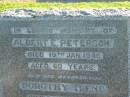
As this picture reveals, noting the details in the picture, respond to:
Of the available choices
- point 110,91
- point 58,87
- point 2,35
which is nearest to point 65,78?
→ point 58,87

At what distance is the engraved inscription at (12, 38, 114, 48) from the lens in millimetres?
3535

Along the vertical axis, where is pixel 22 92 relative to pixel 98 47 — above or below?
below

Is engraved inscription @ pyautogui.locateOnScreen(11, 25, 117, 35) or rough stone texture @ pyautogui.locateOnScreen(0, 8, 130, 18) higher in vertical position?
rough stone texture @ pyautogui.locateOnScreen(0, 8, 130, 18)

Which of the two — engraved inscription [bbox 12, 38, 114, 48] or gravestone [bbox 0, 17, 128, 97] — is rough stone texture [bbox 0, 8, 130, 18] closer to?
gravestone [bbox 0, 17, 128, 97]

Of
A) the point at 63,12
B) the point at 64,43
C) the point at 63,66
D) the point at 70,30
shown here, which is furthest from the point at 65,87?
the point at 63,12

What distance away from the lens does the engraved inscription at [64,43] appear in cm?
354

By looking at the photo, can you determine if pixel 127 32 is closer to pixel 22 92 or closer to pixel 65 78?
pixel 65 78

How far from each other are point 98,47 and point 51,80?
52cm

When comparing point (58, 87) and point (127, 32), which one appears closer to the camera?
point (127, 32)

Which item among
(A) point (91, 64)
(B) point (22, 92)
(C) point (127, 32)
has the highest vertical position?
(C) point (127, 32)

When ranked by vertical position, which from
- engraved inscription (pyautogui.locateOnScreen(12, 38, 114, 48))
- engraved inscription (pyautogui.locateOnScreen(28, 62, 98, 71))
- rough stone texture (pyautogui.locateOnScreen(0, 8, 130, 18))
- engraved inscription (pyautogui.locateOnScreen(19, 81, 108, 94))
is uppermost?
rough stone texture (pyautogui.locateOnScreen(0, 8, 130, 18))

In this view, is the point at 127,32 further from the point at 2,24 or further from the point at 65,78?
the point at 2,24

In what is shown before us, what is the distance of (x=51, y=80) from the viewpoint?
3.73 meters

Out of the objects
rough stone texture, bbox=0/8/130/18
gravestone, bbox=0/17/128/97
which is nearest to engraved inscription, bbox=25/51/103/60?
gravestone, bbox=0/17/128/97
